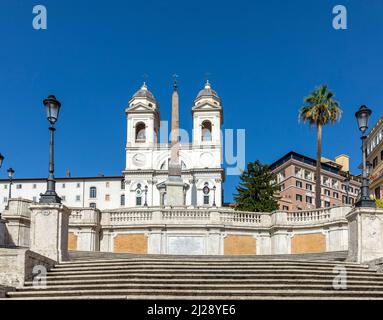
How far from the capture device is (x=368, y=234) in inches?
664

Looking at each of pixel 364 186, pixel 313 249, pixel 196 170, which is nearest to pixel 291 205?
pixel 196 170

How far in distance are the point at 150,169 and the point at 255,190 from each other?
4019 centimetres

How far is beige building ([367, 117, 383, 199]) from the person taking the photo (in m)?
62.6

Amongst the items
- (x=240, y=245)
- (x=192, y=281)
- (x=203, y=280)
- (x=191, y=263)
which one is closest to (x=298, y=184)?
(x=240, y=245)

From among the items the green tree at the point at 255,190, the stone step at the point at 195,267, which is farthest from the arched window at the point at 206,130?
the stone step at the point at 195,267

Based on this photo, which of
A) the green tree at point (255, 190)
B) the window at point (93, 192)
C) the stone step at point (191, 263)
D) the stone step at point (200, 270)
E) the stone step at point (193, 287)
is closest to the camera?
the stone step at point (193, 287)

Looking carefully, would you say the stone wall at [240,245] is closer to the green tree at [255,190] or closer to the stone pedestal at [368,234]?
the stone pedestal at [368,234]

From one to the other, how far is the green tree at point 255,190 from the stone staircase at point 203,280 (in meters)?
39.7

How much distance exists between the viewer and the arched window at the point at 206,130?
10044cm

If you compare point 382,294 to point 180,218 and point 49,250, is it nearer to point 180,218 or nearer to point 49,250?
point 49,250

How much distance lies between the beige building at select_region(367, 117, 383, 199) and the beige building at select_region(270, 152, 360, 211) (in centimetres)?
3098

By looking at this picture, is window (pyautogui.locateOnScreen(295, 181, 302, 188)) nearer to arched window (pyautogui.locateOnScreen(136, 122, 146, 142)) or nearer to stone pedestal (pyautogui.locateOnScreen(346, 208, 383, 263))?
arched window (pyautogui.locateOnScreen(136, 122, 146, 142))

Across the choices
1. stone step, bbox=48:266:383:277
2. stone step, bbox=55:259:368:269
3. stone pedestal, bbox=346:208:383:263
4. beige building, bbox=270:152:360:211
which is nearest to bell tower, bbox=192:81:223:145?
beige building, bbox=270:152:360:211

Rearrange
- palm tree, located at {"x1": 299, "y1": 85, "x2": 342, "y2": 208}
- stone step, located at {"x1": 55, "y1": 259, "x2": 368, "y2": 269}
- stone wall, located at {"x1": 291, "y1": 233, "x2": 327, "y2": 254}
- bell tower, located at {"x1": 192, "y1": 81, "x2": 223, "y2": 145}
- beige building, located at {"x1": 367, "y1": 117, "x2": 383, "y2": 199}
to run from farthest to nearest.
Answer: bell tower, located at {"x1": 192, "y1": 81, "x2": 223, "y2": 145}, beige building, located at {"x1": 367, "y1": 117, "x2": 383, "y2": 199}, palm tree, located at {"x1": 299, "y1": 85, "x2": 342, "y2": 208}, stone wall, located at {"x1": 291, "y1": 233, "x2": 327, "y2": 254}, stone step, located at {"x1": 55, "y1": 259, "x2": 368, "y2": 269}
